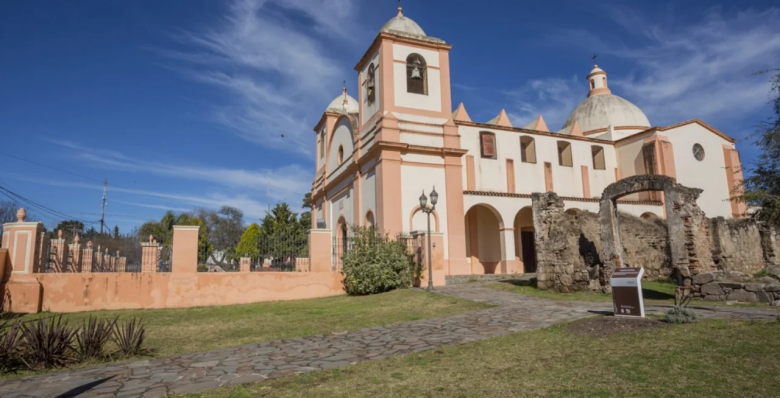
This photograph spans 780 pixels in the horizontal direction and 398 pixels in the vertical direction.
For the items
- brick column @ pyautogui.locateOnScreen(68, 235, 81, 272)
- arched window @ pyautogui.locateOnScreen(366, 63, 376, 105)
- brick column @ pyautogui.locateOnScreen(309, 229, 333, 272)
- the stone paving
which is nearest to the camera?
the stone paving

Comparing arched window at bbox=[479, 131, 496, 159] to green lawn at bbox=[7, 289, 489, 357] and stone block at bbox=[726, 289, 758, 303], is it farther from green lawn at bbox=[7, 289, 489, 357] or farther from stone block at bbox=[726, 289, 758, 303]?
stone block at bbox=[726, 289, 758, 303]

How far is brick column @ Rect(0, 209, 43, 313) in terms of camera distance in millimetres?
12250

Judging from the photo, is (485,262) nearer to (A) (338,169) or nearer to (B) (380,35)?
(A) (338,169)

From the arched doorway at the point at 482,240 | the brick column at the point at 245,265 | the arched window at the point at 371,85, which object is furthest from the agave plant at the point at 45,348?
the arched doorway at the point at 482,240

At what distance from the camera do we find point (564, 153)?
26.4 meters

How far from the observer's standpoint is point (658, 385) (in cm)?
441

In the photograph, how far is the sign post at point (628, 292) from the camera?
7.79 metres

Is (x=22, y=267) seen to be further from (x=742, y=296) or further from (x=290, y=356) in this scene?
(x=742, y=296)

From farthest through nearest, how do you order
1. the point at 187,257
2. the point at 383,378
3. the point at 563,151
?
the point at 563,151, the point at 187,257, the point at 383,378

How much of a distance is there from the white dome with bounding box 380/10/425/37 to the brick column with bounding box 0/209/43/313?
15.5 m

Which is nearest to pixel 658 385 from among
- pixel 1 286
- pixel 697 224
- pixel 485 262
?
pixel 697 224

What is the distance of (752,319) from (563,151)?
2016 cm

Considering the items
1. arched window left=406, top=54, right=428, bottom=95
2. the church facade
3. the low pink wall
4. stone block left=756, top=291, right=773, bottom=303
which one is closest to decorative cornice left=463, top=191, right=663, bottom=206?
the church facade

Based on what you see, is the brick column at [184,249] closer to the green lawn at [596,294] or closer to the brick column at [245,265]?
the brick column at [245,265]
